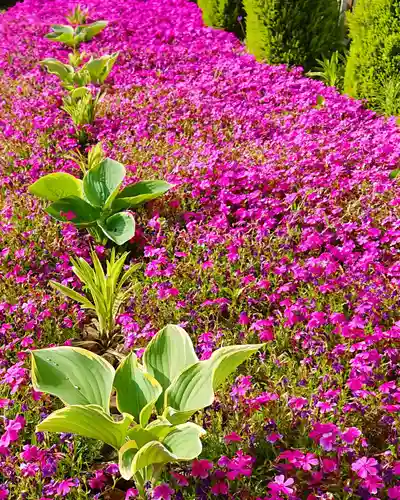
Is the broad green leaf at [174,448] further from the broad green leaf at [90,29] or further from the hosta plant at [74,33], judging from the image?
the broad green leaf at [90,29]

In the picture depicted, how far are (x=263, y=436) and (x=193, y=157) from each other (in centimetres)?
262

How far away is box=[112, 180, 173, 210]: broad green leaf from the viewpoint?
3701 millimetres

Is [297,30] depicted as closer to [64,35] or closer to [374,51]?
[374,51]

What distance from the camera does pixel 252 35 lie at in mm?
7027

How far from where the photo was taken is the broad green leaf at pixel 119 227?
340 cm

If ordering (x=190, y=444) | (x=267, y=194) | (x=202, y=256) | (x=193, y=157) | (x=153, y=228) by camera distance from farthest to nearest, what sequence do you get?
(x=193, y=157) < (x=267, y=194) < (x=153, y=228) < (x=202, y=256) < (x=190, y=444)

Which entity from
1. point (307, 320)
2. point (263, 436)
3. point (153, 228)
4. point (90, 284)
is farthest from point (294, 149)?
point (263, 436)

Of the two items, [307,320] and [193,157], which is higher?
[193,157]

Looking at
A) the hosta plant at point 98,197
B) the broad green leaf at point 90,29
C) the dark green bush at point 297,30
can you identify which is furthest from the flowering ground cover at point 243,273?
the broad green leaf at point 90,29

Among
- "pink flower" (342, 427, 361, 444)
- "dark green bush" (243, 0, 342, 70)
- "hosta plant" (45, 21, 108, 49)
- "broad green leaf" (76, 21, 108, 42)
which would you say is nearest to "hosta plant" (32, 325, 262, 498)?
"pink flower" (342, 427, 361, 444)

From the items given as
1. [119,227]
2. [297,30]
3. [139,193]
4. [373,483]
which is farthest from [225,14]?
[373,483]

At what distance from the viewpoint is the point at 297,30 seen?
6.54m

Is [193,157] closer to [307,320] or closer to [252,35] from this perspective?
[307,320]

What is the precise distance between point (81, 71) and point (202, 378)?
4.75 metres
